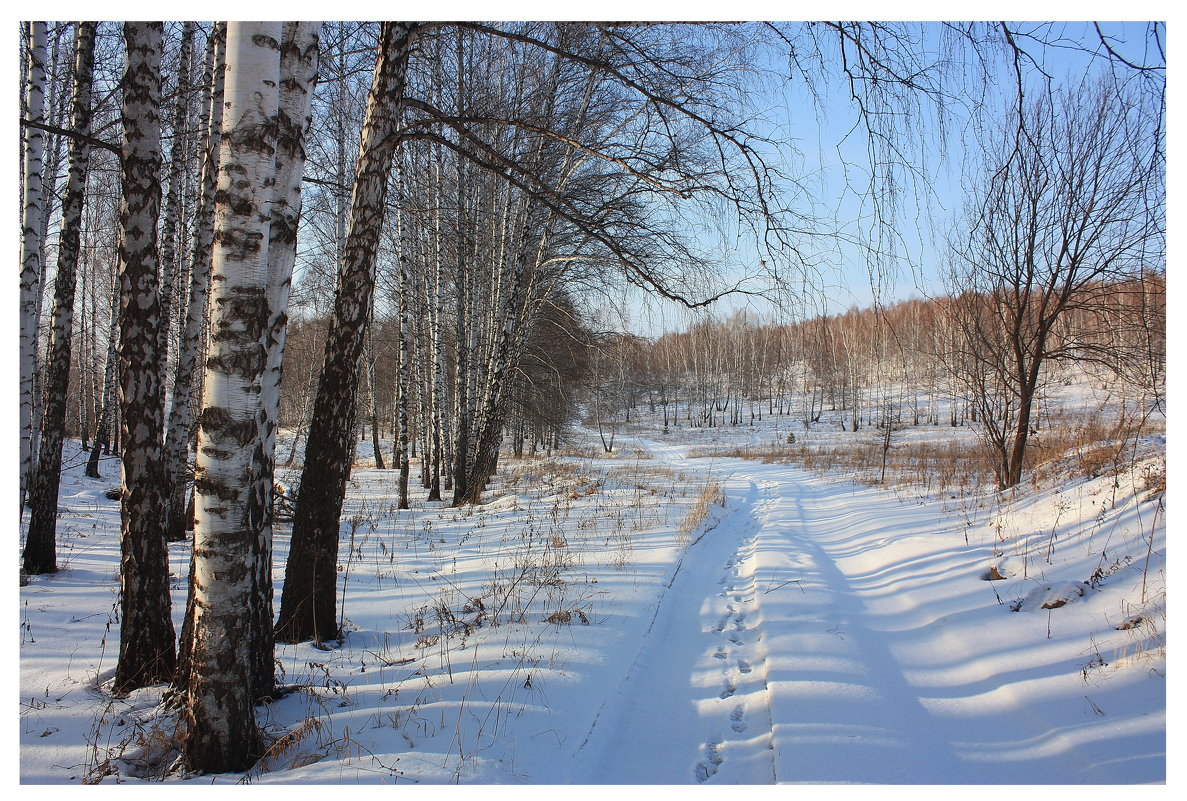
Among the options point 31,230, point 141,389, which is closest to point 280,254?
point 141,389

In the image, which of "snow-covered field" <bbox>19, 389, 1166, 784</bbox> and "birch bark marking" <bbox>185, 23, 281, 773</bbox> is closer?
"birch bark marking" <bbox>185, 23, 281, 773</bbox>

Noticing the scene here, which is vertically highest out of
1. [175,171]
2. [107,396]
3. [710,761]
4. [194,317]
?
[175,171]

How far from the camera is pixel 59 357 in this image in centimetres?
554

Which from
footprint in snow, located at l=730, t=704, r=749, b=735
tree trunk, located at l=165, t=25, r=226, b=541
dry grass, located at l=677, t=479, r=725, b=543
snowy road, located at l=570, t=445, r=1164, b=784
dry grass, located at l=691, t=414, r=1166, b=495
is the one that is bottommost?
footprint in snow, located at l=730, t=704, r=749, b=735

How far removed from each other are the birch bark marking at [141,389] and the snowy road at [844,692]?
9.11ft

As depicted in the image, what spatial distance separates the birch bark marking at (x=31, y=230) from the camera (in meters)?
4.90

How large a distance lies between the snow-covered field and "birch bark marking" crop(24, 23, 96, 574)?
0.42 meters

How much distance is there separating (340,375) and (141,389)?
1.17 meters

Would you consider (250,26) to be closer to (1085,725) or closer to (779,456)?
(1085,725)

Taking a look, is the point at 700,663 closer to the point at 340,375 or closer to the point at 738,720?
the point at 738,720

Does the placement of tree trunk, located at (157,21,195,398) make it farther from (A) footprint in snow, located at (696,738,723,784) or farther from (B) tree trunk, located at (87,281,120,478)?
(A) footprint in snow, located at (696,738,723,784)

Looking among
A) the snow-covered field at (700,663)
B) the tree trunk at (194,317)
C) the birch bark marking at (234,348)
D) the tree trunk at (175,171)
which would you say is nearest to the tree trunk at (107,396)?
the tree trunk at (175,171)

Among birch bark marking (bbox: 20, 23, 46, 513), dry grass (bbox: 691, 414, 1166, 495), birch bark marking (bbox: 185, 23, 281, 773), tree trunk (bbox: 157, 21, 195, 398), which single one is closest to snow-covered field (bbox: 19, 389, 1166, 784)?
dry grass (bbox: 691, 414, 1166, 495)

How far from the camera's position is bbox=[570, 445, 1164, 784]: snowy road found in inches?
108
